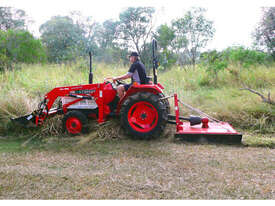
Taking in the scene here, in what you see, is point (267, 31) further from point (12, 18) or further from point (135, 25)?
point (12, 18)

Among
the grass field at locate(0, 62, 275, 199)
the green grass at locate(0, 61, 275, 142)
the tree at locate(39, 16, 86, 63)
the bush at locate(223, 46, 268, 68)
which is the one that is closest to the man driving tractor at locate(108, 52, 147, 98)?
the grass field at locate(0, 62, 275, 199)

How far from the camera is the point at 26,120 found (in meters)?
4.55

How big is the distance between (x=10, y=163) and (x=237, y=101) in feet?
14.8

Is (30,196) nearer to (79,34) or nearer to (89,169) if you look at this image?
(89,169)

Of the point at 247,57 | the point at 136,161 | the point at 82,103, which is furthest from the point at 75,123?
the point at 247,57

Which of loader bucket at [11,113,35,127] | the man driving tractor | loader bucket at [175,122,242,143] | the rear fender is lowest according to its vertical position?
loader bucket at [175,122,242,143]

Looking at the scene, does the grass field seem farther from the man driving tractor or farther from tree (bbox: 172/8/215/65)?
tree (bbox: 172/8/215/65)

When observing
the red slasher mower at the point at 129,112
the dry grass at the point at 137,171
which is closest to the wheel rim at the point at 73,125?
the red slasher mower at the point at 129,112

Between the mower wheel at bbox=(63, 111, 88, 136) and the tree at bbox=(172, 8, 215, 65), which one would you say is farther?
the tree at bbox=(172, 8, 215, 65)

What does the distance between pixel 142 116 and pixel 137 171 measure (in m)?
1.43

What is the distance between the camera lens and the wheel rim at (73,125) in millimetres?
4504

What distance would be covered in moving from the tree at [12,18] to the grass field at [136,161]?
8.13 m

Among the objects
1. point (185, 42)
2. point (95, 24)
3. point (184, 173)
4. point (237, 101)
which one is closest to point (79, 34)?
point (95, 24)

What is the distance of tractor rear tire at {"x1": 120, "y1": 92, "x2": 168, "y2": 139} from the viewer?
421 centimetres
